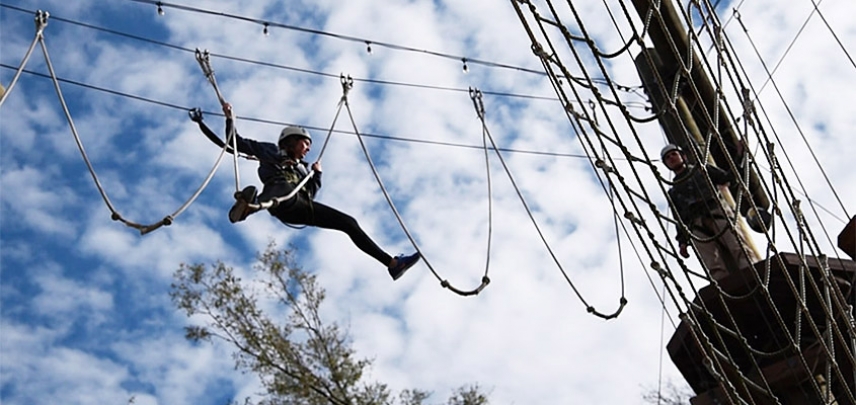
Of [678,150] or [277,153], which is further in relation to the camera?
[678,150]

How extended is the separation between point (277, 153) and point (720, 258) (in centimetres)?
302

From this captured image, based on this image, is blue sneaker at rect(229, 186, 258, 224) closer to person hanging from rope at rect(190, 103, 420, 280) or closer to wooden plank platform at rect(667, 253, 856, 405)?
person hanging from rope at rect(190, 103, 420, 280)

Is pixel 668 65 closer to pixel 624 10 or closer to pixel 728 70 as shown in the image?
pixel 728 70

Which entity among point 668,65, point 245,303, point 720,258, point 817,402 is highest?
point 245,303

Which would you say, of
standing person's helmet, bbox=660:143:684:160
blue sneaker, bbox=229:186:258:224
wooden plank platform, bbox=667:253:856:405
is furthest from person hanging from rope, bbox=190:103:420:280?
standing person's helmet, bbox=660:143:684:160

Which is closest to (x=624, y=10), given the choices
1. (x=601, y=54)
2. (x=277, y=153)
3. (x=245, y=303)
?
(x=601, y=54)

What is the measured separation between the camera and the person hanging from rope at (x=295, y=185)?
4.70 metres

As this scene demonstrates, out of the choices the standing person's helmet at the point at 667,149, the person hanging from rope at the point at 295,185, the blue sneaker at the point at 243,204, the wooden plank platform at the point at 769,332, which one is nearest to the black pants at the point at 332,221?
the person hanging from rope at the point at 295,185

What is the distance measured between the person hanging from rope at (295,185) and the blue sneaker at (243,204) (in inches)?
17.0

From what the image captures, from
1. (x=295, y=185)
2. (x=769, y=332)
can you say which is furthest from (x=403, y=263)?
(x=769, y=332)

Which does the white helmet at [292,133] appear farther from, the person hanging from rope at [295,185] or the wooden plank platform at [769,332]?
the wooden plank platform at [769,332]

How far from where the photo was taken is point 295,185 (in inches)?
186

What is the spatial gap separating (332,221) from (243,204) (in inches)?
36.1

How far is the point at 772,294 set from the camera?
577 centimetres
